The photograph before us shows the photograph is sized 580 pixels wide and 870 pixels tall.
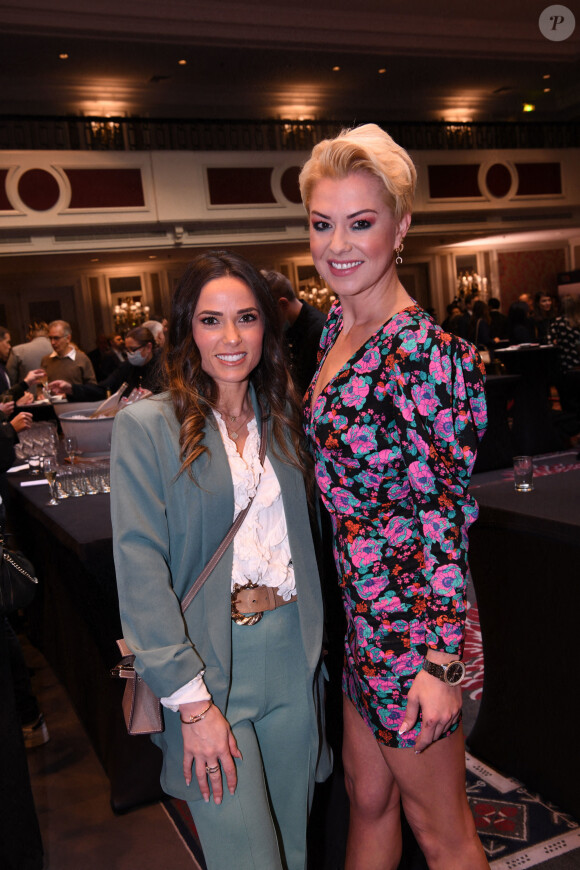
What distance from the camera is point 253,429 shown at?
1.63 m

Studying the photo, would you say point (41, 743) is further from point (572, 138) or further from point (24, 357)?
point (572, 138)

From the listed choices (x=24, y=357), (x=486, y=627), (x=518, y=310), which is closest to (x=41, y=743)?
(x=486, y=627)

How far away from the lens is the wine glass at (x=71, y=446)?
11.2 feet

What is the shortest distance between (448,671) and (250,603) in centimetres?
40

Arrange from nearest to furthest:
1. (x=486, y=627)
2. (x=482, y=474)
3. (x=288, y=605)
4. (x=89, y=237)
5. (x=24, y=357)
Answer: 1. (x=288, y=605)
2. (x=486, y=627)
3. (x=482, y=474)
4. (x=24, y=357)
5. (x=89, y=237)

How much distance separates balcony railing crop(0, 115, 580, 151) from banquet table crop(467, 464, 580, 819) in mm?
9560

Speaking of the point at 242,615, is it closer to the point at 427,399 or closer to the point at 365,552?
the point at 365,552

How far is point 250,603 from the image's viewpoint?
1.52 meters

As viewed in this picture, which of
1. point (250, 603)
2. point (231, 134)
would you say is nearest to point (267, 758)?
point (250, 603)

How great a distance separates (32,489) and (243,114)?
1355 centimetres

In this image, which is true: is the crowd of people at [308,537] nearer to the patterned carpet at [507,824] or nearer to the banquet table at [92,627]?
the patterned carpet at [507,824]

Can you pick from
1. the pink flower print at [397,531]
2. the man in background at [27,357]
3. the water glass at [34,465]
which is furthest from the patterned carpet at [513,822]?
the man in background at [27,357]

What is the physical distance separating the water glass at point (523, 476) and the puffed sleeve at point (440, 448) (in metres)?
1.23

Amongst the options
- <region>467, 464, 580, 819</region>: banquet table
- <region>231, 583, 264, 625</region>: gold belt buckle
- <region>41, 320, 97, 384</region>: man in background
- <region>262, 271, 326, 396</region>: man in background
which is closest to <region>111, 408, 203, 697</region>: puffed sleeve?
<region>231, 583, 264, 625</region>: gold belt buckle
